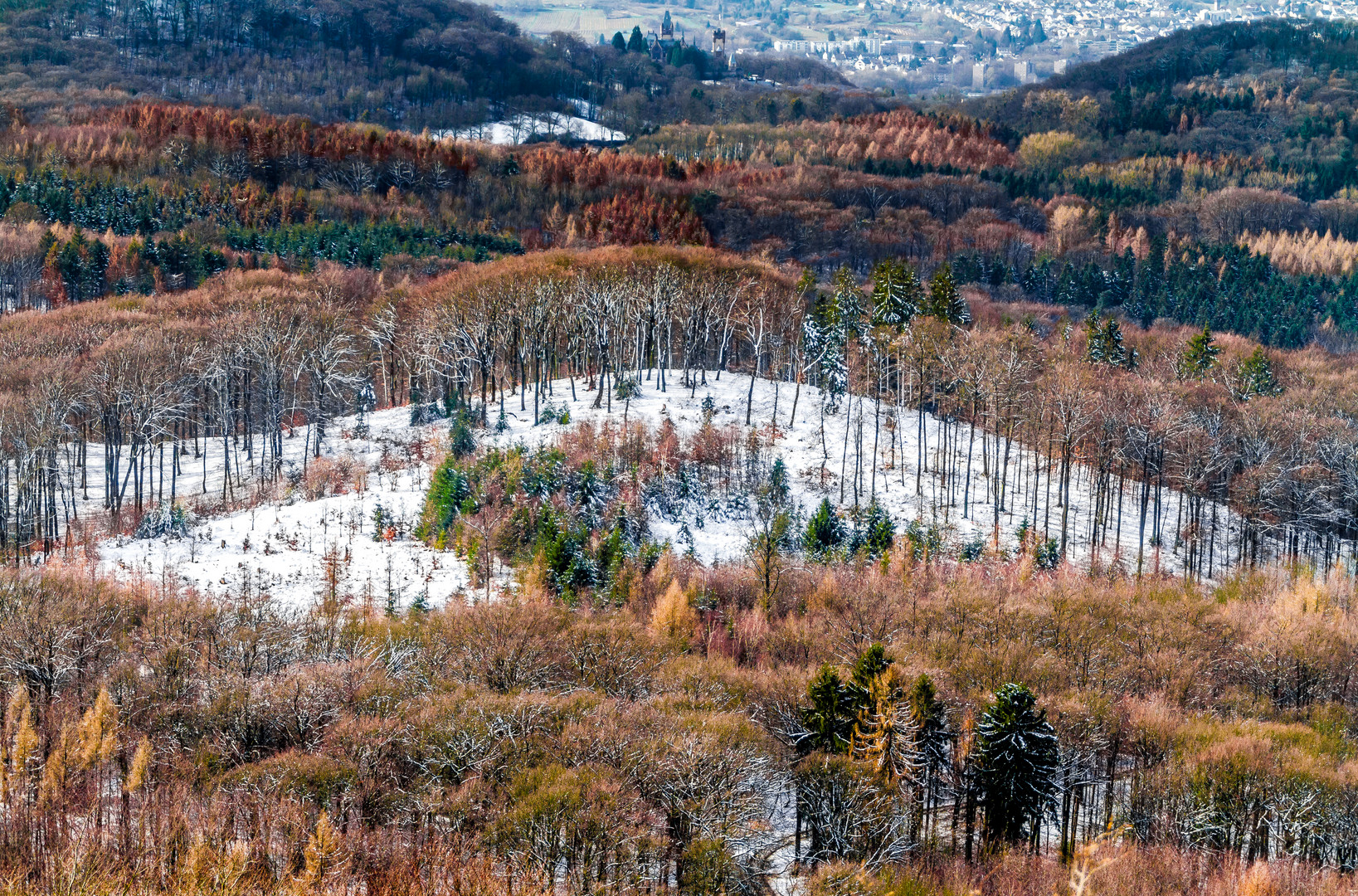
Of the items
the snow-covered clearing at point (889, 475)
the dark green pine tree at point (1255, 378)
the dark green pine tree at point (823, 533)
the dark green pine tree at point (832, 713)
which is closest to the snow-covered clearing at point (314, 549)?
the snow-covered clearing at point (889, 475)

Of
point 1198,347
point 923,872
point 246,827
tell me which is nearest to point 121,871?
point 246,827

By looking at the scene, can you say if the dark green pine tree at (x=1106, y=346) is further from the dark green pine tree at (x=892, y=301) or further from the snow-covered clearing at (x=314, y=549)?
the snow-covered clearing at (x=314, y=549)

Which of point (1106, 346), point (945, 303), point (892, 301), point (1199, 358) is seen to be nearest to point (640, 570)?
point (892, 301)

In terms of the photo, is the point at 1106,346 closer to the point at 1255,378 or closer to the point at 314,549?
the point at 1255,378

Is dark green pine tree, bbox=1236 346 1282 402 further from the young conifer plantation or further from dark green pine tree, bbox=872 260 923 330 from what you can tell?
dark green pine tree, bbox=872 260 923 330

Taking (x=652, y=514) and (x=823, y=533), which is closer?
(x=823, y=533)

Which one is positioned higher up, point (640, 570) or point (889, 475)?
point (889, 475)
